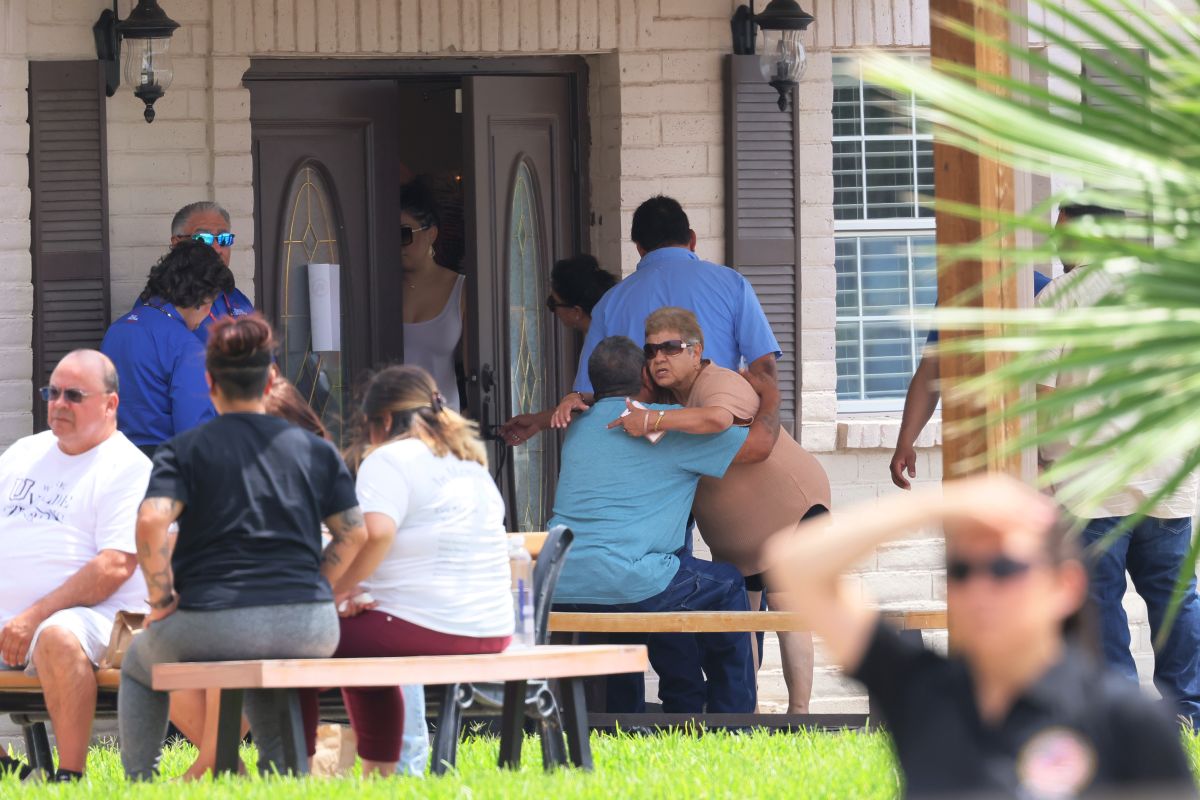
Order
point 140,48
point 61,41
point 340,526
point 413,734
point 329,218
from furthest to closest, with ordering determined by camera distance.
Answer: point 329,218, point 61,41, point 140,48, point 413,734, point 340,526

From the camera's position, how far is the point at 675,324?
6.78 metres

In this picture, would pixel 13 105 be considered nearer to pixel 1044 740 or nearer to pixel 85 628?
pixel 85 628

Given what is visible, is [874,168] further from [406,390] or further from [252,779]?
[252,779]

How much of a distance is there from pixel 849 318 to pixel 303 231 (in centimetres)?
229

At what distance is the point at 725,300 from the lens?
7.28 m

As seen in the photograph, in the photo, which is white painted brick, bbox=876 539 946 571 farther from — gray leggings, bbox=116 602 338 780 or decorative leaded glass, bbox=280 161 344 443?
gray leggings, bbox=116 602 338 780

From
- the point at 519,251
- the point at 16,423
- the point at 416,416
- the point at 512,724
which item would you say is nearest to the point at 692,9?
the point at 519,251

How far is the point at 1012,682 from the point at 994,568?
0.16 meters

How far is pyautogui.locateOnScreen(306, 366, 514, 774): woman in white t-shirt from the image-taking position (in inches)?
201

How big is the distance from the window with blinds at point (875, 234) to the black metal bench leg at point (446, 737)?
3715 mm

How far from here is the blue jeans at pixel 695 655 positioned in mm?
6586

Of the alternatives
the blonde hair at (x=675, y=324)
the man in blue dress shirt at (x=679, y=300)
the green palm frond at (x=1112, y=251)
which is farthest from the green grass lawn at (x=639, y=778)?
the green palm frond at (x=1112, y=251)

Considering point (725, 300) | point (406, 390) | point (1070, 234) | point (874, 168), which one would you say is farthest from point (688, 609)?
point (1070, 234)

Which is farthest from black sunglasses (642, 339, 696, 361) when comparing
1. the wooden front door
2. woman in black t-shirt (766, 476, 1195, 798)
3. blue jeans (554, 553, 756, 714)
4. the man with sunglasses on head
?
woman in black t-shirt (766, 476, 1195, 798)
